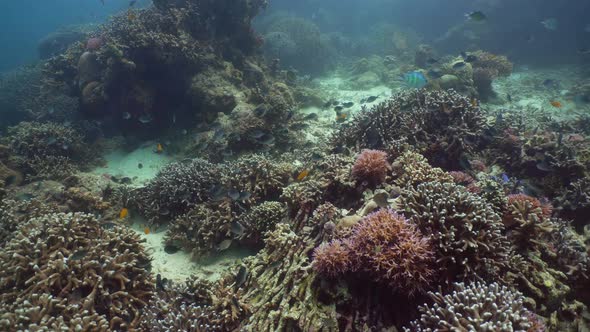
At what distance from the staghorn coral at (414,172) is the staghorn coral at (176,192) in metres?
3.98

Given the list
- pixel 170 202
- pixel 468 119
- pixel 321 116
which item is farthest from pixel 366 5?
pixel 170 202

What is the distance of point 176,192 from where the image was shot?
7055 mm

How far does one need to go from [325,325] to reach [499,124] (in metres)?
7.07

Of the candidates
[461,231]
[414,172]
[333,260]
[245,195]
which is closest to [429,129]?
[414,172]

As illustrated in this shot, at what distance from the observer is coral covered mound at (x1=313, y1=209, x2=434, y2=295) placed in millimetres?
3131

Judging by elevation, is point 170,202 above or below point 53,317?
below

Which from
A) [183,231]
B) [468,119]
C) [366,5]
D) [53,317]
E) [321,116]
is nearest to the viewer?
[53,317]

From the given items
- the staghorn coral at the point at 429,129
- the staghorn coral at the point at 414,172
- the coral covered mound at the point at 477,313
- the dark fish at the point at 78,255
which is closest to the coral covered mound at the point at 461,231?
the coral covered mound at the point at 477,313

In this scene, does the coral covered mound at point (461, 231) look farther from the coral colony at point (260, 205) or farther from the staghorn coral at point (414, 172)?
the staghorn coral at point (414, 172)

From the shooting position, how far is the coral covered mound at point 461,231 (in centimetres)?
335

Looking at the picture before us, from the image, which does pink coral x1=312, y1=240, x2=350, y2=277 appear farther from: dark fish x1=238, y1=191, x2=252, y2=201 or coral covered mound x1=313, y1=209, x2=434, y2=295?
dark fish x1=238, y1=191, x2=252, y2=201

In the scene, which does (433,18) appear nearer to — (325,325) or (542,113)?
(542,113)

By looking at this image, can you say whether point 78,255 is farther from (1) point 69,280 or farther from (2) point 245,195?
(2) point 245,195

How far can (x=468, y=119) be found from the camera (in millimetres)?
6922
